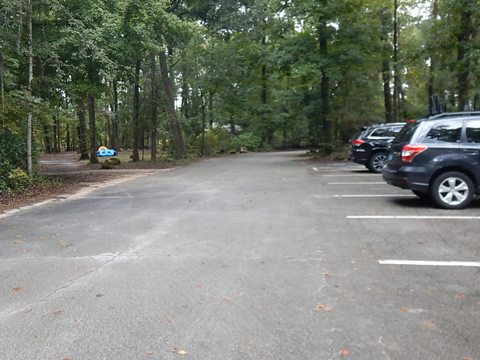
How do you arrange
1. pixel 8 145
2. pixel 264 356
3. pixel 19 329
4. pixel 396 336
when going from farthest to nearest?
1. pixel 8 145
2. pixel 19 329
3. pixel 396 336
4. pixel 264 356

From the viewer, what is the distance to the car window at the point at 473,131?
30.2 feet

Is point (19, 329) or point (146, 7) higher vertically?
point (146, 7)

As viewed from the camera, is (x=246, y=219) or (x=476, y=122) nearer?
(x=246, y=219)

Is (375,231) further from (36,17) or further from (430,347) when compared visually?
(36,17)

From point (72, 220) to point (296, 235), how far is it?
14.6 ft

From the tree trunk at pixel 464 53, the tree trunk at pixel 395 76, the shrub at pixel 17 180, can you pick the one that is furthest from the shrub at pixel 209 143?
the shrub at pixel 17 180

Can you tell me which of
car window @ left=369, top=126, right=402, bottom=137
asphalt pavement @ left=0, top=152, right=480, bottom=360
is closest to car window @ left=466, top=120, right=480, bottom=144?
asphalt pavement @ left=0, top=152, right=480, bottom=360

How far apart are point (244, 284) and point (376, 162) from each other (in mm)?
13651

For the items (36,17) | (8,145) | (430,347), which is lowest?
(430,347)

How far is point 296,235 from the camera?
717 cm

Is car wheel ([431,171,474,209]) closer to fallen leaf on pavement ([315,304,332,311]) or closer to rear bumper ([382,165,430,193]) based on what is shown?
rear bumper ([382,165,430,193])

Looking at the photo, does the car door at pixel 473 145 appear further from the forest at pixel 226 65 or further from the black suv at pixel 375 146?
the black suv at pixel 375 146

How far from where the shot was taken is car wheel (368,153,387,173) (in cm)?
1750

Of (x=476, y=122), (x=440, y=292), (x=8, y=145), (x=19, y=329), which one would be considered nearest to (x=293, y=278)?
(x=440, y=292)
